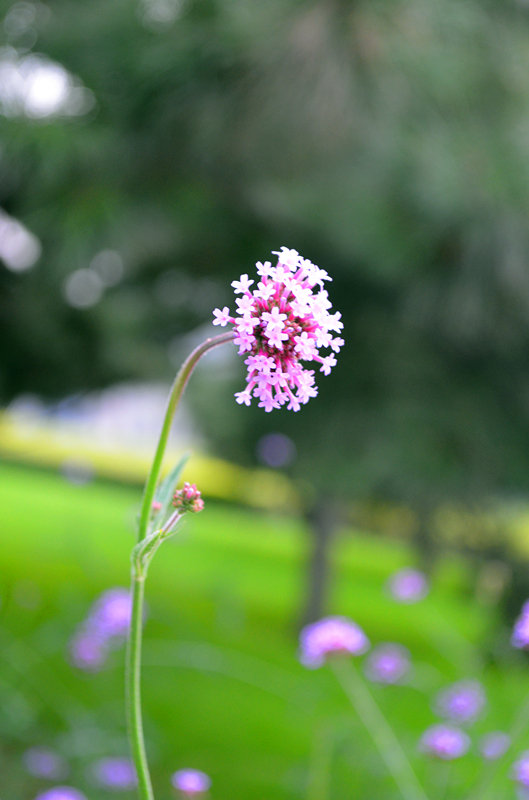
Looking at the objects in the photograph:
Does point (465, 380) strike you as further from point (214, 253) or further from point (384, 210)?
point (214, 253)

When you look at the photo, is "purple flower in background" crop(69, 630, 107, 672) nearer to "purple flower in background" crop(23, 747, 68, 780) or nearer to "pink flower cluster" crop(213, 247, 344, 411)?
"purple flower in background" crop(23, 747, 68, 780)

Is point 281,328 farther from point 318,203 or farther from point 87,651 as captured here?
point 318,203

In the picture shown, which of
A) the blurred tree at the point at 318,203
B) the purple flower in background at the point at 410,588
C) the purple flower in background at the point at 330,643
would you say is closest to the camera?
the purple flower in background at the point at 330,643

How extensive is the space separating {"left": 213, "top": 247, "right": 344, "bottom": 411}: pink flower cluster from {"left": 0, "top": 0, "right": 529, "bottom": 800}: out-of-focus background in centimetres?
157

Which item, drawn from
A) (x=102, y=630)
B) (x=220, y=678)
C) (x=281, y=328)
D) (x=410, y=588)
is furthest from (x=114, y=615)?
(x=220, y=678)

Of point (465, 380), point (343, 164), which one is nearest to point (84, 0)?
point (343, 164)

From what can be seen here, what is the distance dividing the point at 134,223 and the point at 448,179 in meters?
1.32

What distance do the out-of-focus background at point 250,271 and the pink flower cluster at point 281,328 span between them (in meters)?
1.57

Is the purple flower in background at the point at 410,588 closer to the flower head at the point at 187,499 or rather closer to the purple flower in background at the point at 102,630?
the purple flower in background at the point at 102,630

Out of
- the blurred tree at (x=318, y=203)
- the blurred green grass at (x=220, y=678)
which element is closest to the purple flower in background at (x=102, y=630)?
the blurred green grass at (x=220, y=678)

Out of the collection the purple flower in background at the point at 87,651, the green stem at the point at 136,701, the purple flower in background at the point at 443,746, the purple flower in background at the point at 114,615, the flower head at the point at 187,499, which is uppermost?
the purple flower in background at the point at 87,651

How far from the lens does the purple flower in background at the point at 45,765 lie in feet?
8.10

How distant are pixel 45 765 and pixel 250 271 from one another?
9.14ft

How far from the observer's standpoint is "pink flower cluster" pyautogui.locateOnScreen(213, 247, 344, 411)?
69 cm
